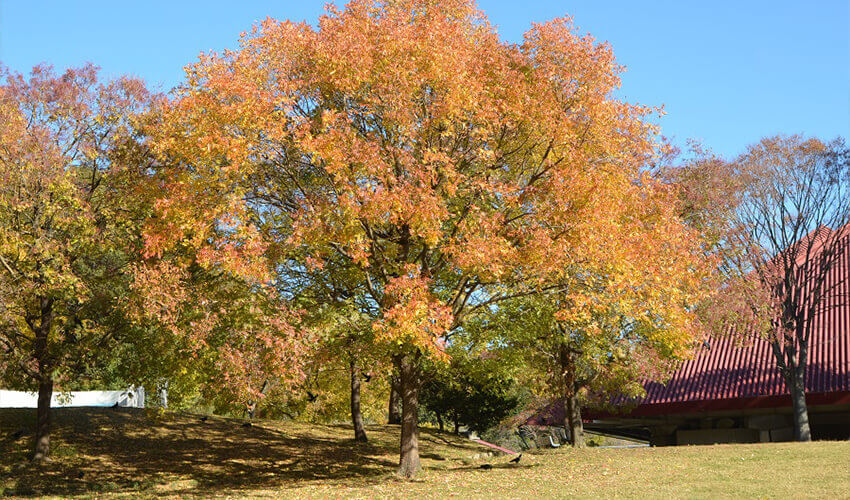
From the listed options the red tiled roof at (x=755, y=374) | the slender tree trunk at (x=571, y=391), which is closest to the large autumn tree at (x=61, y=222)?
the slender tree trunk at (x=571, y=391)

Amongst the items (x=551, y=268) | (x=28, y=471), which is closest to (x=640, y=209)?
(x=551, y=268)

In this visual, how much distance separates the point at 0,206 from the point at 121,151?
3241mm

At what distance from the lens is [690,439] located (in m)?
33.5

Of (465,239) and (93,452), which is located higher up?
(465,239)

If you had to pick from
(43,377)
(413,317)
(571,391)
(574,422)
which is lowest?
(574,422)

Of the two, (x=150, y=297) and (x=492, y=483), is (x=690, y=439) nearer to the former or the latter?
(x=492, y=483)

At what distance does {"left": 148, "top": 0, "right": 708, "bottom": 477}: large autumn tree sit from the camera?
14.4 metres

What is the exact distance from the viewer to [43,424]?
64.8ft

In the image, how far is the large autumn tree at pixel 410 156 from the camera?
14.4 metres

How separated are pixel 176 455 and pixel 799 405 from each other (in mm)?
21519

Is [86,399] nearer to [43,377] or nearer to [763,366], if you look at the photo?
[43,377]

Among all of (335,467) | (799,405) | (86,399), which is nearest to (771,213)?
(799,405)

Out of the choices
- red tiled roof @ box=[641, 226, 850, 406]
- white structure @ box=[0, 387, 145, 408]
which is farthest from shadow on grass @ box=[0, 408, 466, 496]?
red tiled roof @ box=[641, 226, 850, 406]

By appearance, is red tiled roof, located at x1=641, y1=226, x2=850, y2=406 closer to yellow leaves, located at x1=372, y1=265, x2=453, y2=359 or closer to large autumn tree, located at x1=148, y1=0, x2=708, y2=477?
large autumn tree, located at x1=148, y1=0, x2=708, y2=477
